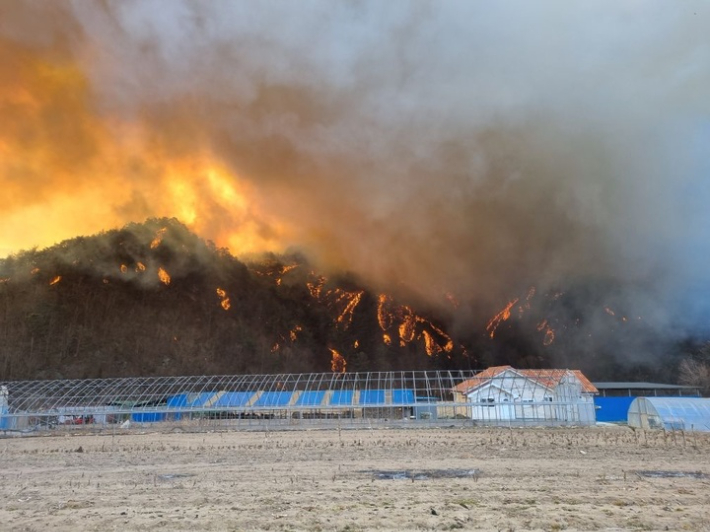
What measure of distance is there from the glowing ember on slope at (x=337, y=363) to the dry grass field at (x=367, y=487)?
88.9m

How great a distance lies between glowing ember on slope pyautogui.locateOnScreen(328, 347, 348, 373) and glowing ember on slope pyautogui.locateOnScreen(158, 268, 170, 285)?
46.2 metres

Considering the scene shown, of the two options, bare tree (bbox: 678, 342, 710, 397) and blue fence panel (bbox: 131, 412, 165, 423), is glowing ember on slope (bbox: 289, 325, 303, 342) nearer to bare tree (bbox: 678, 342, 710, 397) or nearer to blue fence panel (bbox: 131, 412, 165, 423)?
blue fence panel (bbox: 131, 412, 165, 423)

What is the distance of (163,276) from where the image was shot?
13075cm

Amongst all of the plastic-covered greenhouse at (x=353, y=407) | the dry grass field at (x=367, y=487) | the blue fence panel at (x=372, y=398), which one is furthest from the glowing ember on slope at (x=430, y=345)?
the dry grass field at (x=367, y=487)

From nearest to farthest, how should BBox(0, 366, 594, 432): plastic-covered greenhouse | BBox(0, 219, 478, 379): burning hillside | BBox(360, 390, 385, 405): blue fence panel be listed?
BBox(0, 366, 594, 432): plastic-covered greenhouse < BBox(360, 390, 385, 405): blue fence panel < BBox(0, 219, 478, 379): burning hillside

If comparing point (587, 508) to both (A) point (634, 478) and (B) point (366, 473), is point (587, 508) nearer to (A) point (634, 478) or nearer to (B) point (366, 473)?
(A) point (634, 478)

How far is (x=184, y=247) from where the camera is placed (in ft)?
453

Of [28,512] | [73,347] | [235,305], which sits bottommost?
[28,512]

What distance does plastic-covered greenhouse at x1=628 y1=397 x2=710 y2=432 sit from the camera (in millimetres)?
44344

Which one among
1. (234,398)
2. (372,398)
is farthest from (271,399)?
(372,398)

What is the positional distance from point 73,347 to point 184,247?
41.8m

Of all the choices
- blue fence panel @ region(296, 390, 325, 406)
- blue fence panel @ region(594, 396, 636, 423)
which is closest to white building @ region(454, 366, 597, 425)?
blue fence panel @ region(594, 396, 636, 423)

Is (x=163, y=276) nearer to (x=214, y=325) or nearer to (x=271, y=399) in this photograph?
(x=214, y=325)

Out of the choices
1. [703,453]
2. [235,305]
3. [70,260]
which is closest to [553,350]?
[235,305]
